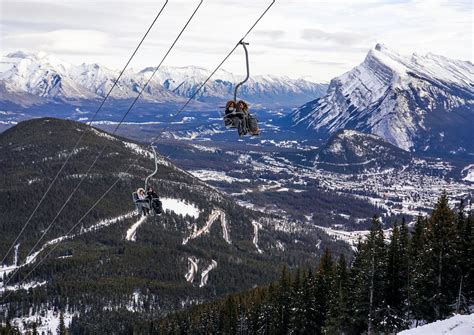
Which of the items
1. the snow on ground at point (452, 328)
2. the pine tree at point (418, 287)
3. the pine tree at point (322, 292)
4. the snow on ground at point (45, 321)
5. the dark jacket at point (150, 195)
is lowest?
the snow on ground at point (45, 321)

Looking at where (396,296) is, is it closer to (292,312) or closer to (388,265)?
(388,265)

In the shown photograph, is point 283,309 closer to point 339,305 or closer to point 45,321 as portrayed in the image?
point 339,305

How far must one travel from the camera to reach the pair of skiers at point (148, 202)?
106 feet

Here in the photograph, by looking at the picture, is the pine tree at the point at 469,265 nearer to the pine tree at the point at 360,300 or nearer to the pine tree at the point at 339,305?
the pine tree at the point at 360,300

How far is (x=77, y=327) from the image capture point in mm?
163750

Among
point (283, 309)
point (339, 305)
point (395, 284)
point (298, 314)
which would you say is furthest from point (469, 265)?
point (283, 309)

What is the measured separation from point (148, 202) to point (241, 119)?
29.2 ft

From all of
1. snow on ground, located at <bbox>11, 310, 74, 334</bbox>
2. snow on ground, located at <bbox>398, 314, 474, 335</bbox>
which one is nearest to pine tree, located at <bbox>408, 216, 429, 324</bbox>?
snow on ground, located at <bbox>398, 314, 474, 335</bbox>

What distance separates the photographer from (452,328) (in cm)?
3925

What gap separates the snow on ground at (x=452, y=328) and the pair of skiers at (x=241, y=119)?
70.8 ft

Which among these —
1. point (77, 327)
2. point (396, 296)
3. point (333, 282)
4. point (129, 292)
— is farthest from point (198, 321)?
point (129, 292)

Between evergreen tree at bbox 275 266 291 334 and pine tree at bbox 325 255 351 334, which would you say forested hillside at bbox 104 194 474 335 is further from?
evergreen tree at bbox 275 266 291 334

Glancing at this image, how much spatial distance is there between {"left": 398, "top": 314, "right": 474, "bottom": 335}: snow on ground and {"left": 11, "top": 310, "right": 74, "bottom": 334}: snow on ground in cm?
14271

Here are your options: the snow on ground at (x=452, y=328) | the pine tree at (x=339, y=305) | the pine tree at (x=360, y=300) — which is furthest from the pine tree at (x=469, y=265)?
the snow on ground at (x=452, y=328)
